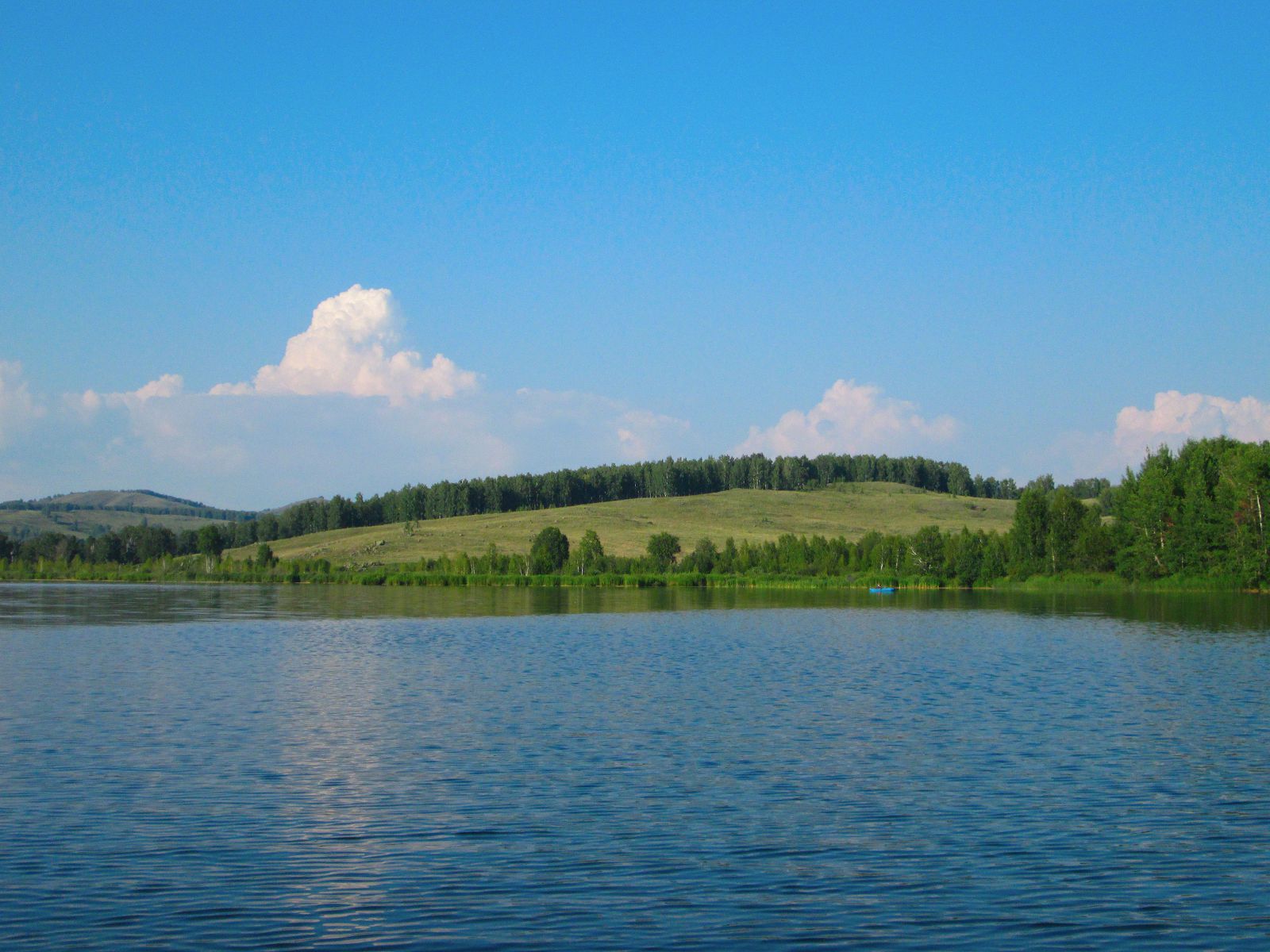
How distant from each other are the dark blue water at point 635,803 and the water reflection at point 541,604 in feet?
103

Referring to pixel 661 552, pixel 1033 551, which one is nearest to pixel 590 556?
pixel 661 552

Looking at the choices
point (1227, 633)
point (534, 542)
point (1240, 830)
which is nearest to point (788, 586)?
point (534, 542)

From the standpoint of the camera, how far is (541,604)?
100 m

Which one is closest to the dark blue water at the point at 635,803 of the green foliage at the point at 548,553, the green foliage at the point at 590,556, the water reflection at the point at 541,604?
the water reflection at the point at 541,604

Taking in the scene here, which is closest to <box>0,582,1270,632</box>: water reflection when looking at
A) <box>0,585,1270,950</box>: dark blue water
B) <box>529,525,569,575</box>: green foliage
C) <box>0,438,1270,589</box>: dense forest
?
<box>0,438,1270,589</box>: dense forest

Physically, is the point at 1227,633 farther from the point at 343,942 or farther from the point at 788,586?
the point at 788,586

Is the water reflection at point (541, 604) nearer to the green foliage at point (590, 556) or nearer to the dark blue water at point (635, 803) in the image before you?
the green foliage at point (590, 556)

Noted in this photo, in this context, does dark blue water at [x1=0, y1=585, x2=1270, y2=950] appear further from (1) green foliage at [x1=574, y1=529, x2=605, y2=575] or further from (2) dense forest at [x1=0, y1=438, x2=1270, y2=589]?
(1) green foliage at [x1=574, y1=529, x2=605, y2=575]

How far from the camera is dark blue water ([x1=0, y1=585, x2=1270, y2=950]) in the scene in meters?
14.1

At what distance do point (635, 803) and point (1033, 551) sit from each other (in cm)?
11940

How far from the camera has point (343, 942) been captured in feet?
43.2

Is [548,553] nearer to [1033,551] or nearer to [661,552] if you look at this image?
[661,552]

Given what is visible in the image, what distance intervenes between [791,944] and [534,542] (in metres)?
153

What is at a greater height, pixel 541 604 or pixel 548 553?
pixel 548 553
